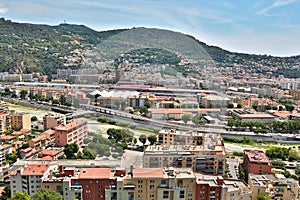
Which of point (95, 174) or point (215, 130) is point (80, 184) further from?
point (215, 130)

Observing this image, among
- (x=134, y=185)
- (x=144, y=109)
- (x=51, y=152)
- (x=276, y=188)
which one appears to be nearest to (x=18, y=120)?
(x=51, y=152)

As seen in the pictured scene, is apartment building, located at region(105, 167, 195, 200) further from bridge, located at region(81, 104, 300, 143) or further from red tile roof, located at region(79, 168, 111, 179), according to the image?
bridge, located at region(81, 104, 300, 143)

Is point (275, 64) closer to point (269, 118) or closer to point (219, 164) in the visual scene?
point (269, 118)

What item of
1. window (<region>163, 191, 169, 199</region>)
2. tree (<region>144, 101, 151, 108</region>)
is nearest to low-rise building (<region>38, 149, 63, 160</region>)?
window (<region>163, 191, 169, 199</region>)

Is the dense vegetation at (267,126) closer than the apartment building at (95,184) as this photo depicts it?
No

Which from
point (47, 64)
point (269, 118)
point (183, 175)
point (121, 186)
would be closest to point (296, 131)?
point (269, 118)

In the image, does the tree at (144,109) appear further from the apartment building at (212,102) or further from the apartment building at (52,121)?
the apartment building at (52,121)

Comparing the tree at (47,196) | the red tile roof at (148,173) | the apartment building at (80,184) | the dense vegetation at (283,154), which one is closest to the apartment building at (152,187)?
the red tile roof at (148,173)
